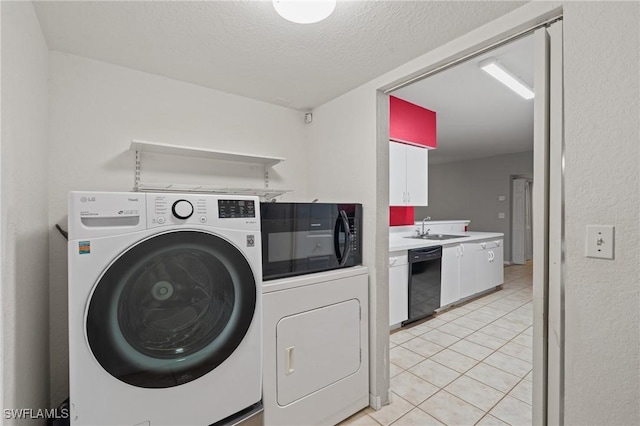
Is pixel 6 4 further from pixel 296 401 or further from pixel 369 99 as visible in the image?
pixel 296 401

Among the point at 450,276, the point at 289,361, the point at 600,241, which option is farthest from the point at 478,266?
the point at 289,361

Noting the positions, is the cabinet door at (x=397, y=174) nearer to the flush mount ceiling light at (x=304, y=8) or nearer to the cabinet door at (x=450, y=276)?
the cabinet door at (x=450, y=276)

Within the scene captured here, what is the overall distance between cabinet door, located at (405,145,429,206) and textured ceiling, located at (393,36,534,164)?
19.9 inches

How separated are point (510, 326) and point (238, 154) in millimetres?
3258

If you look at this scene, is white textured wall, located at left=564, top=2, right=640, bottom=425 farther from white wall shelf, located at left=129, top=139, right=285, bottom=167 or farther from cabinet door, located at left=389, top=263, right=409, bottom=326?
cabinet door, located at left=389, top=263, right=409, bottom=326

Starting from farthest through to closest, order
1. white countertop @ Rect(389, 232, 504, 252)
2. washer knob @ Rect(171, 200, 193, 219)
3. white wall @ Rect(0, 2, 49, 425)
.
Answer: white countertop @ Rect(389, 232, 504, 252) < washer knob @ Rect(171, 200, 193, 219) < white wall @ Rect(0, 2, 49, 425)

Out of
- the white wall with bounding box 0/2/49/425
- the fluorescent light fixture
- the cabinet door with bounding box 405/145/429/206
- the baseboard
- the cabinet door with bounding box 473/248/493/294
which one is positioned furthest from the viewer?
the cabinet door with bounding box 473/248/493/294

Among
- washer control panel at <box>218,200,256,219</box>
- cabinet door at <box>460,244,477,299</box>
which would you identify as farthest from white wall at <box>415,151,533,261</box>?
washer control panel at <box>218,200,256,219</box>

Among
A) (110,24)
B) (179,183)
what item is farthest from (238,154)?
(110,24)

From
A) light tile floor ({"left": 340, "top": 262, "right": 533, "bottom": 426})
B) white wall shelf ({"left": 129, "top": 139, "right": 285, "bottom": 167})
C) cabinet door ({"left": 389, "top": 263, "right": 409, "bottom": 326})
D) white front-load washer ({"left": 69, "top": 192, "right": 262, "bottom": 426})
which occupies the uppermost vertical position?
white wall shelf ({"left": 129, "top": 139, "right": 285, "bottom": 167})

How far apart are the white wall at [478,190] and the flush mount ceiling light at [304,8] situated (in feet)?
20.6

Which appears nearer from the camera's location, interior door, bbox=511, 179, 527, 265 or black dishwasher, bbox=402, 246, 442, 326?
black dishwasher, bbox=402, 246, 442, 326

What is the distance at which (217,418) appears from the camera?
4.17 feet

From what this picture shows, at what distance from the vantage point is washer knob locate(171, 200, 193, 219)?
1170mm
